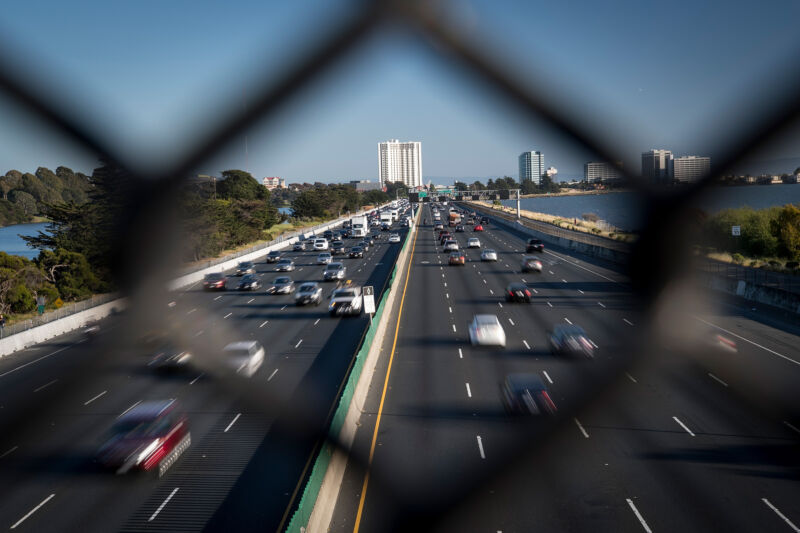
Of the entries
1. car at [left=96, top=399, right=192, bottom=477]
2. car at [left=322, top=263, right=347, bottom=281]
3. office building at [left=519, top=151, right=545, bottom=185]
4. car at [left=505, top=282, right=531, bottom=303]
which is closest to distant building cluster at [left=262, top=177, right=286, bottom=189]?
office building at [left=519, top=151, right=545, bottom=185]

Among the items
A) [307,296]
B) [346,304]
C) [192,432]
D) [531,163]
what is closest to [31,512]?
[192,432]

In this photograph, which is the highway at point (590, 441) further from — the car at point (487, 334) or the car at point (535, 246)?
the car at point (535, 246)

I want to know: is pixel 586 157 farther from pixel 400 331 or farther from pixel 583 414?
pixel 400 331

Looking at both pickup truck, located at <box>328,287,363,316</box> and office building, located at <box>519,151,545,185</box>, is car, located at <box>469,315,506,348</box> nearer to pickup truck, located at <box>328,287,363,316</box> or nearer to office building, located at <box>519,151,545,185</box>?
pickup truck, located at <box>328,287,363,316</box>

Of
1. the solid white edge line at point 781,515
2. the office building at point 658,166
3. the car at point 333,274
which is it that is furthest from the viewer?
the car at point 333,274

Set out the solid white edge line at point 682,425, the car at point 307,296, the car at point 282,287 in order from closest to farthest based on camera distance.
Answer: the solid white edge line at point 682,425
the car at point 307,296
the car at point 282,287

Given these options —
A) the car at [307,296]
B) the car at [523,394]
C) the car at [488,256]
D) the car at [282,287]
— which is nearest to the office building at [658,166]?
the car at [523,394]

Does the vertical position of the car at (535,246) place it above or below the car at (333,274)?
above
